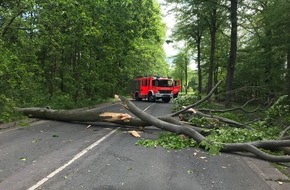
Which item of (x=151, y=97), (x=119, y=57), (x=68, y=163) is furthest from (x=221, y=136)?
(x=151, y=97)

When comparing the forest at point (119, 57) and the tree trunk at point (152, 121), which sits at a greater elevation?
the forest at point (119, 57)

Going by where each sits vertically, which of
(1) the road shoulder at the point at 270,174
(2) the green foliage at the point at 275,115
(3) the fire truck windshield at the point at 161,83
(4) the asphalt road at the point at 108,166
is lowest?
(1) the road shoulder at the point at 270,174

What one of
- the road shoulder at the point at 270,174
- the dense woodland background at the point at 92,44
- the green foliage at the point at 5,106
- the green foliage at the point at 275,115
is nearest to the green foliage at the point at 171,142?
the road shoulder at the point at 270,174

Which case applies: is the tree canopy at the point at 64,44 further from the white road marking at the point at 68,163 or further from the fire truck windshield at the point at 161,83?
the fire truck windshield at the point at 161,83

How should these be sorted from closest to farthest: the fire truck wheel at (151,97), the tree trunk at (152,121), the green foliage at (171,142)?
the tree trunk at (152,121) < the green foliage at (171,142) < the fire truck wheel at (151,97)

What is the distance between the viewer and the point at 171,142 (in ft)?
33.7

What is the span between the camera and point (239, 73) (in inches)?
1294

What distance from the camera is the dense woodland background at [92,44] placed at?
→ 48.4 feet

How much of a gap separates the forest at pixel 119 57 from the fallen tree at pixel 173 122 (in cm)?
4

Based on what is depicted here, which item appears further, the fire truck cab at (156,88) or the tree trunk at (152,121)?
the fire truck cab at (156,88)

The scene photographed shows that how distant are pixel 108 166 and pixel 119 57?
21.3 meters

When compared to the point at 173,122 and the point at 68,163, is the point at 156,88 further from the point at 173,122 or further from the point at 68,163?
the point at 68,163

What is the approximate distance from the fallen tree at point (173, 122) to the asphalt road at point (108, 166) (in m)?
0.40

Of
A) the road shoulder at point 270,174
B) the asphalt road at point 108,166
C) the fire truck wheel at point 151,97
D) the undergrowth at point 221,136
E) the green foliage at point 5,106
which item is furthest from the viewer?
the fire truck wheel at point 151,97
